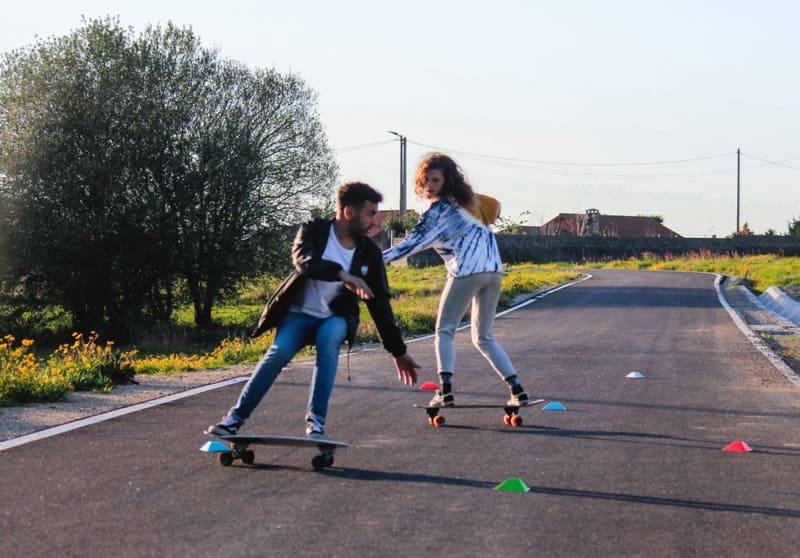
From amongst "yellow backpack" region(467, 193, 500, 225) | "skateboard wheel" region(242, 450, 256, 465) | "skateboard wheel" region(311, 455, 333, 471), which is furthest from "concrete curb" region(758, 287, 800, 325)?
"skateboard wheel" region(242, 450, 256, 465)

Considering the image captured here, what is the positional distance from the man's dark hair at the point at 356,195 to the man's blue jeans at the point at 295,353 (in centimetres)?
67

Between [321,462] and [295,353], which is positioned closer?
[321,462]

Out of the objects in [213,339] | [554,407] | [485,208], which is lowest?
[213,339]

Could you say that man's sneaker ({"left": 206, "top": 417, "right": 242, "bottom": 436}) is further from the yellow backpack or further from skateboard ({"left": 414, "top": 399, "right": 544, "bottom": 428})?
the yellow backpack

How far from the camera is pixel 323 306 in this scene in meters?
6.13

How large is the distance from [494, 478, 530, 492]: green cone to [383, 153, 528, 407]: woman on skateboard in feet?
6.61

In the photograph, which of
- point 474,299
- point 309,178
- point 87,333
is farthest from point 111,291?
point 474,299

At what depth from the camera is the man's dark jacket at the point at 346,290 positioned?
6035mm

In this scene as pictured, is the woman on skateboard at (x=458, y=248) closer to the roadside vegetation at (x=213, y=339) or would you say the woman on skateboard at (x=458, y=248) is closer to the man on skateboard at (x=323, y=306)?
the man on skateboard at (x=323, y=306)

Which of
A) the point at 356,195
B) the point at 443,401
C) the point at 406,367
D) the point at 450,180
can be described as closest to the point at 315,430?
the point at 406,367

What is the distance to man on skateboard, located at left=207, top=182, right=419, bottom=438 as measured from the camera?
6059mm

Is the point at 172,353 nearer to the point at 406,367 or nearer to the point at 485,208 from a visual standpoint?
the point at 485,208

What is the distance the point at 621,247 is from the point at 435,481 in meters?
62.2

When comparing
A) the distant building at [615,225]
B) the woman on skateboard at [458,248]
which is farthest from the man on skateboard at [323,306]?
the distant building at [615,225]
